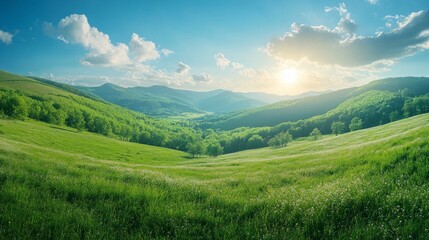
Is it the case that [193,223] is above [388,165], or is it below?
below

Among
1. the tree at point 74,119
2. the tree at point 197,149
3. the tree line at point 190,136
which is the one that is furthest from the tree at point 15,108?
the tree at point 197,149

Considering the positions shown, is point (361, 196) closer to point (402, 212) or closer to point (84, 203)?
point (402, 212)

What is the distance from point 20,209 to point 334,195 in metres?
8.19

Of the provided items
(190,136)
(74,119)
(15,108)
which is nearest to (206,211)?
(15,108)

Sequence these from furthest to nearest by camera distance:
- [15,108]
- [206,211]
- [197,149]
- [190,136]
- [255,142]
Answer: [190,136] → [255,142] → [197,149] → [15,108] → [206,211]

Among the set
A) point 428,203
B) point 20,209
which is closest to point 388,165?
point 428,203

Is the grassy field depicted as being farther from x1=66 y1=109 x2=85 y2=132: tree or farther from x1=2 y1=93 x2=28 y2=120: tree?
x1=66 y1=109 x2=85 y2=132: tree

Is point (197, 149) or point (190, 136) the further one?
point (190, 136)

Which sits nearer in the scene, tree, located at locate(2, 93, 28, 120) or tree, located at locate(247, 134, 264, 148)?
tree, located at locate(2, 93, 28, 120)

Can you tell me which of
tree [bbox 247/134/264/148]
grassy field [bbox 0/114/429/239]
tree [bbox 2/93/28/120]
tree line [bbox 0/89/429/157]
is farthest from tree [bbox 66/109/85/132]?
grassy field [bbox 0/114/429/239]

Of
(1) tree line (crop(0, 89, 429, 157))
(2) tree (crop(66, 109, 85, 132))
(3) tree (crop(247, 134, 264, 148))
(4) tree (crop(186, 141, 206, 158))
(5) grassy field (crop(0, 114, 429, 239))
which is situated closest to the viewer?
(5) grassy field (crop(0, 114, 429, 239))

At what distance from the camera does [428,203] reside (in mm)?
6051

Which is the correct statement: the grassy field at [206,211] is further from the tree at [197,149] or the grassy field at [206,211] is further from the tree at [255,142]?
the tree at [255,142]

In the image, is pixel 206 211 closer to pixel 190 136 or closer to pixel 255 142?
pixel 255 142
